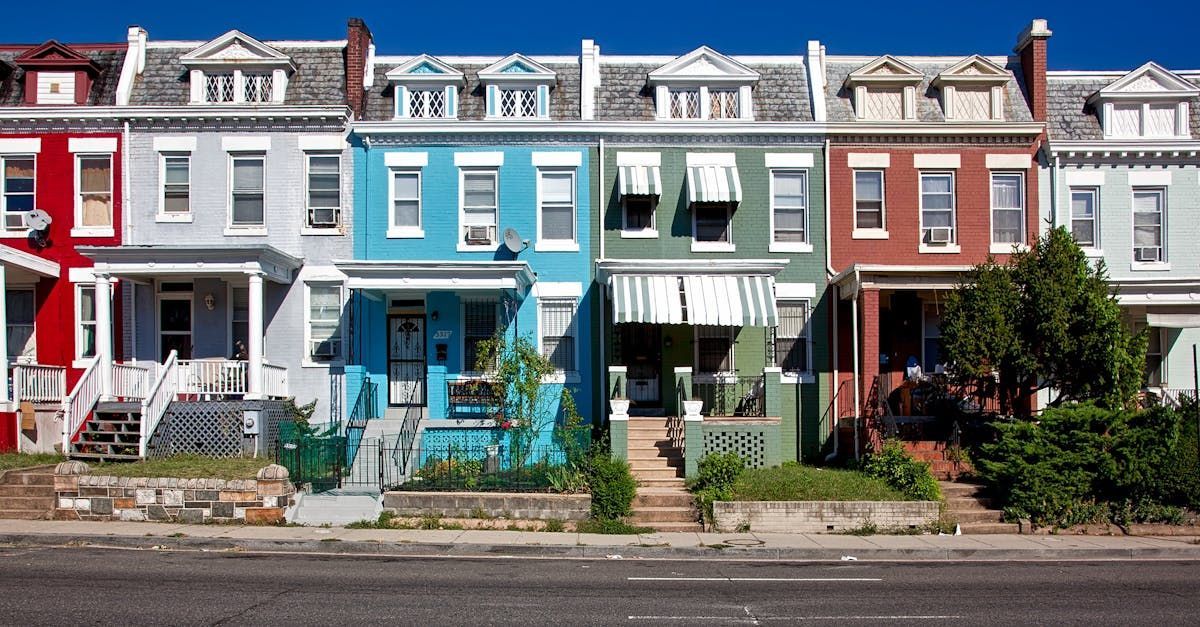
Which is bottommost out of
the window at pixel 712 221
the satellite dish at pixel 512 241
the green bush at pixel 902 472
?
the green bush at pixel 902 472

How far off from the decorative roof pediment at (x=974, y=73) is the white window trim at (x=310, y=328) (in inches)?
603

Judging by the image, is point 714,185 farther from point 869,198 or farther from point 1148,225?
point 1148,225

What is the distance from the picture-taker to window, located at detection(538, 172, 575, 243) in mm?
23766

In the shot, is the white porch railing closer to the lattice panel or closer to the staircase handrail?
the staircase handrail

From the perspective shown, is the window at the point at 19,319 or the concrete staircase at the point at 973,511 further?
the window at the point at 19,319

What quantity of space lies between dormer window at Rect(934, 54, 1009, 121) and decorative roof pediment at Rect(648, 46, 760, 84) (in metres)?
4.73

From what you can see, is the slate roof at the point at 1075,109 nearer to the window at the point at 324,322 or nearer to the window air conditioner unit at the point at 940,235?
the window air conditioner unit at the point at 940,235

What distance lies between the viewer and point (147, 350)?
76.4 feet

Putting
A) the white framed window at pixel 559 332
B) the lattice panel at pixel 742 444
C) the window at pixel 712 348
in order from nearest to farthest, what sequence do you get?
the lattice panel at pixel 742 444, the white framed window at pixel 559 332, the window at pixel 712 348

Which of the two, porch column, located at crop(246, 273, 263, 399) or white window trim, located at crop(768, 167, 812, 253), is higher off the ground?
white window trim, located at crop(768, 167, 812, 253)

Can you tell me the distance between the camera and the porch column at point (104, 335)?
20766mm

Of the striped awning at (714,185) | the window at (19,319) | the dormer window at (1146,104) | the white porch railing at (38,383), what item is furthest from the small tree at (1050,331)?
the window at (19,319)

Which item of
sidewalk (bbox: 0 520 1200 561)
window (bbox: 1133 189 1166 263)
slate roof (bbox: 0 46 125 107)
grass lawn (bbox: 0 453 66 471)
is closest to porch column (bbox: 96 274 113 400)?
grass lawn (bbox: 0 453 66 471)

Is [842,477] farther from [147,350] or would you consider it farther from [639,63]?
[147,350]
